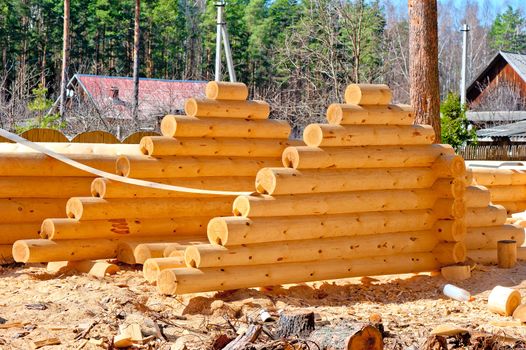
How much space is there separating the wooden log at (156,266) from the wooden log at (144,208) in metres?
1.23

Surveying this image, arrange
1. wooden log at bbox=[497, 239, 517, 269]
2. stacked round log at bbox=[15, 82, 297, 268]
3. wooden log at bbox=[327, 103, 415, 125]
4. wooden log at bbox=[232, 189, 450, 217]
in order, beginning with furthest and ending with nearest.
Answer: wooden log at bbox=[497, 239, 517, 269], stacked round log at bbox=[15, 82, 297, 268], wooden log at bbox=[327, 103, 415, 125], wooden log at bbox=[232, 189, 450, 217]

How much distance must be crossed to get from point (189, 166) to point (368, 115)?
2149mm

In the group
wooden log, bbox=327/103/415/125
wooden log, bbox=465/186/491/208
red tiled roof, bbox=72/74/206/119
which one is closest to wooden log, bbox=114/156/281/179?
wooden log, bbox=327/103/415/125

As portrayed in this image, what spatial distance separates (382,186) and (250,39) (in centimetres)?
5452

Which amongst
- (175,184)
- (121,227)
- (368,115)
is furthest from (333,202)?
(121,227)

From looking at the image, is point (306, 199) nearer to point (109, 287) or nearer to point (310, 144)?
point (310, 144)

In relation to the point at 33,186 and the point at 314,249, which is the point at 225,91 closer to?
the point at 314,249

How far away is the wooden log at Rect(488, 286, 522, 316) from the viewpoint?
25.4ft

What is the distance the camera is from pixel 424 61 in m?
12.7

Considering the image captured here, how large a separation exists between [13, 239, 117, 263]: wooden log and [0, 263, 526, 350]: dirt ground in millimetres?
223

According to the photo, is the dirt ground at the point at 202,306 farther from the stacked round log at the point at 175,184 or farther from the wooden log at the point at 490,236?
the wooden log at the point at 490,236

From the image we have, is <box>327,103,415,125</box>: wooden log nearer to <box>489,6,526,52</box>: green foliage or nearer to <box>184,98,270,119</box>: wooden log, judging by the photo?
<box>184,98,270,119</box>: wooden log

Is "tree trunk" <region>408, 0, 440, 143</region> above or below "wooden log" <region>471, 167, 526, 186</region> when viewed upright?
above

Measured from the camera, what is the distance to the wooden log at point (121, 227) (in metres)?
9.04
